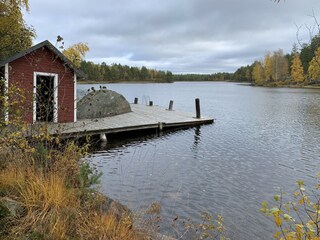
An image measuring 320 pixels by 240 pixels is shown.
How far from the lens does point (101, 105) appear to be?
1661 centimetres

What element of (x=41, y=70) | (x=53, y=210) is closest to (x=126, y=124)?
(x=41, y=70)

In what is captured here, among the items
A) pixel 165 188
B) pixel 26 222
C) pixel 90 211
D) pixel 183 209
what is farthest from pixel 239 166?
pixel 26 222

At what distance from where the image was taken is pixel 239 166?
1017cm

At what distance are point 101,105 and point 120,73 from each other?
4134 inches

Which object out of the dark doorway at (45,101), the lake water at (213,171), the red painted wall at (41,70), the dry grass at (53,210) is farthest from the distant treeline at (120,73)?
the dry grass at (53,210)

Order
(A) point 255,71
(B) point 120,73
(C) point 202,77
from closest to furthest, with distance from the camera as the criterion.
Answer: (A) point 255,71 → (B) point 120,73 → (C) point 202,77

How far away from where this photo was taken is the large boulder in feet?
50.9

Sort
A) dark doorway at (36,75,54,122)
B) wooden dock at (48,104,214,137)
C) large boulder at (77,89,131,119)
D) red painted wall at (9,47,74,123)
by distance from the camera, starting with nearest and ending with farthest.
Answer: dark doorway at (36,75,54,122) < red painted wall at (9,47,74,123) < wooden dock at (48,104,214,137) < large boulder at (77,89,131,119)

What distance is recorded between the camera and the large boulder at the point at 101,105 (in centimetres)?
1551

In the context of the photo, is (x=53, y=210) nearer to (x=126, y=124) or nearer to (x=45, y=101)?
(x=45, y=101)

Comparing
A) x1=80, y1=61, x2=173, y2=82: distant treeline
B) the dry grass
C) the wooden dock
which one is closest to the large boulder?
the wooden dock

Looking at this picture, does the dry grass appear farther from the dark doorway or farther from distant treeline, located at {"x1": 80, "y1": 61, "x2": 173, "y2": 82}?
distant treeline, located at {"x1": 80, "y1": 61, "x2": 173, "y2": 82}

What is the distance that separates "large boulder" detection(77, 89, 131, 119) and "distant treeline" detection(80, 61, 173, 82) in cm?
6898

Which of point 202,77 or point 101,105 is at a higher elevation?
point 202,77
